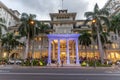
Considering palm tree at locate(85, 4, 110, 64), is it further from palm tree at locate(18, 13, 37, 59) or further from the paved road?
the paved road

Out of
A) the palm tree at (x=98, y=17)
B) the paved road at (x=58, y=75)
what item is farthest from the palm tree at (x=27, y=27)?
the paved road at (x=58, y=75)

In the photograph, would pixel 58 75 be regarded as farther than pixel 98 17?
No

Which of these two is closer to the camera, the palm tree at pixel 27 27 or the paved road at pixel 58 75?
the paved road at pixel 58 75

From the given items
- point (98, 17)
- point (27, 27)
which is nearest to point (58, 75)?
point (98, 17)

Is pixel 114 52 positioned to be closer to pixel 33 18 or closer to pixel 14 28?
pixel 33 18

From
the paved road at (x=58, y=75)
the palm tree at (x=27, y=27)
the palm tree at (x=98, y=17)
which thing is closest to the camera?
the paved road at (x=58, y=75)

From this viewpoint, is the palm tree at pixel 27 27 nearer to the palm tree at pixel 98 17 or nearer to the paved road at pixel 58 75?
the palm tree at pixel 98 17

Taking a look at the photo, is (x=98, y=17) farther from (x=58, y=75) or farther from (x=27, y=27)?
(x=58, y=75)

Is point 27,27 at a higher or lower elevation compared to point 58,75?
higher

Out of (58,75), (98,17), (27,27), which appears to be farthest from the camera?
(27,27)

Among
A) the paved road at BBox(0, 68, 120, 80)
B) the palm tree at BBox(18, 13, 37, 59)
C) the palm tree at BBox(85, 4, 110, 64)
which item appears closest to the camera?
the paved road at BBox(0, 68, 120, 80)

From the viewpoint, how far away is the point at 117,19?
168 ft

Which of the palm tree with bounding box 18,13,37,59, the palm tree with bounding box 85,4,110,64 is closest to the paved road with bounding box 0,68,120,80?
the palm tree with bounding box 85,4,110,64

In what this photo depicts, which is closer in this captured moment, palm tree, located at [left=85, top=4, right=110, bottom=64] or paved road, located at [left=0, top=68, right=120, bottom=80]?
paved road, located at [left=0, top=68, right=120, bottom=80]
